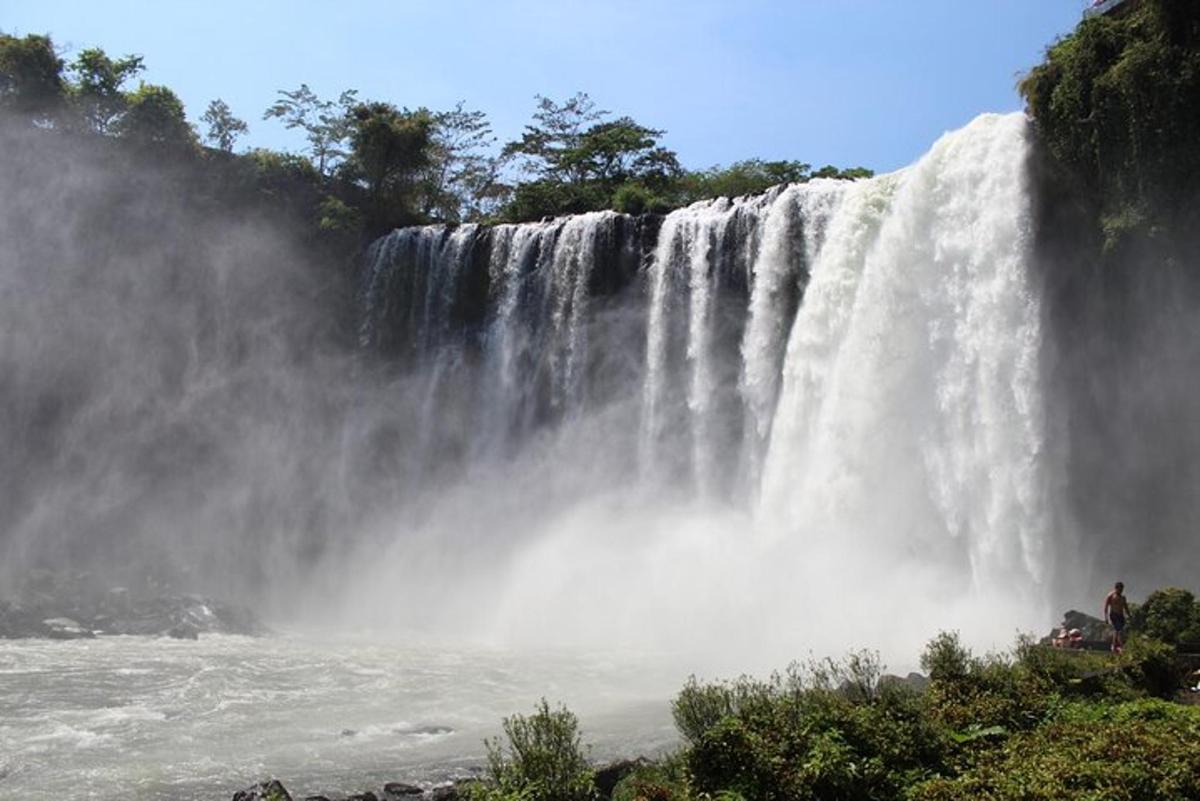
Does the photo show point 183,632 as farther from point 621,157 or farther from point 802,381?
point 621,157

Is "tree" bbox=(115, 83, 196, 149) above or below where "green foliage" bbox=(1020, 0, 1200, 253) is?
above

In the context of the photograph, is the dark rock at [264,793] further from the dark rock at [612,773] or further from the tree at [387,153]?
the tree at [387,153]

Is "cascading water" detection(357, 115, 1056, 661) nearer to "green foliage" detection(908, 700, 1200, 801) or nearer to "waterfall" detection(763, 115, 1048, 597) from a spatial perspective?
"waterfall" detection(763, 115, 1048, 597)

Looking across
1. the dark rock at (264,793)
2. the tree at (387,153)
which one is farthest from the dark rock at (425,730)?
the tree at (387,153)

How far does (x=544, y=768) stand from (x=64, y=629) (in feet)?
68.6

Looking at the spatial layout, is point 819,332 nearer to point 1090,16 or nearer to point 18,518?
point 1090,16

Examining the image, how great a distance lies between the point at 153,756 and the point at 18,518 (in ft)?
77.2

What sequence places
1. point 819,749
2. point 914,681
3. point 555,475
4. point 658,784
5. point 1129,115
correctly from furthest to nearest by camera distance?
point 555,475, point 1129,115, point 914,681, point 658,784, point 819,749

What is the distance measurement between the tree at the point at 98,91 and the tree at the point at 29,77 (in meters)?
1.70

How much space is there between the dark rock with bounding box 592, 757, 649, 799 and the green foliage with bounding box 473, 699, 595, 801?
1.51m

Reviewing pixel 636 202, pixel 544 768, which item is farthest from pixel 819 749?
pixel 636 202

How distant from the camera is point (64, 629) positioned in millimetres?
24859

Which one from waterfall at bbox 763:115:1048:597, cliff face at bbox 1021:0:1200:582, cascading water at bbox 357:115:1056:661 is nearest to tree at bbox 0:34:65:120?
cascading water at bbox 357:115:1056:661

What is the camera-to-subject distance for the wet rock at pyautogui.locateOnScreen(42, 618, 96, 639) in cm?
2447
